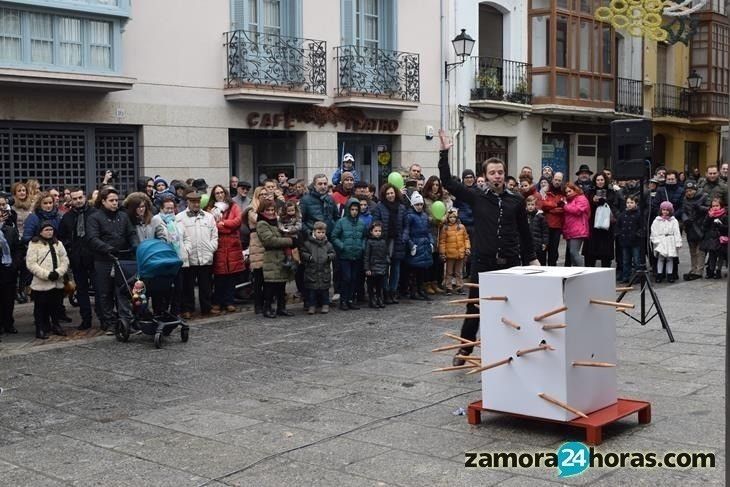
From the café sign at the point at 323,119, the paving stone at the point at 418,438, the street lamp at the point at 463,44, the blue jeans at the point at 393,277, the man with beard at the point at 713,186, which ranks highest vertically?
the street lamp at the point at 463,44

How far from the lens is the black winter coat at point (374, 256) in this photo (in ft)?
44.6

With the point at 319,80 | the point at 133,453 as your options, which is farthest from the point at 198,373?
the point at 319,80

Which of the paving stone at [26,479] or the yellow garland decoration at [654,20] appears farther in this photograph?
the yellow garland decoration at [654,20]

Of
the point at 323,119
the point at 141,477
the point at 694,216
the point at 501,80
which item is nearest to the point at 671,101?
the point at 501,80

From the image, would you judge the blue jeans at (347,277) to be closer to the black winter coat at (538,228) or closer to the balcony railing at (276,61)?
the black winter coat at (538,228)

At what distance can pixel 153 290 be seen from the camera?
11.1 m

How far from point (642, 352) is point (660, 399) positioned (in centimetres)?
222

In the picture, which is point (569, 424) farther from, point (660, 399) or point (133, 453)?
point (133, 453)

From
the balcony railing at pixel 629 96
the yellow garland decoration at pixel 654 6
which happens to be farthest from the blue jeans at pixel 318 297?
the balcony railing at pixel 629 96

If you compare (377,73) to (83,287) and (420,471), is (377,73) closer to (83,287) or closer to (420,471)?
(83,287)

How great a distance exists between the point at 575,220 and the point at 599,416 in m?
10.1

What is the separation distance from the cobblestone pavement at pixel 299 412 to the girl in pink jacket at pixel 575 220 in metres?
4.77

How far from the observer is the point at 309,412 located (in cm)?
779

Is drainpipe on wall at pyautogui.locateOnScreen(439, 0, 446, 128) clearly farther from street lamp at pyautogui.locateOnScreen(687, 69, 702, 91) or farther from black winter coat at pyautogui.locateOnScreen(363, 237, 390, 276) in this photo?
street lamp at pyautogui.locateOnScreen(687, 69, 702, 91)
